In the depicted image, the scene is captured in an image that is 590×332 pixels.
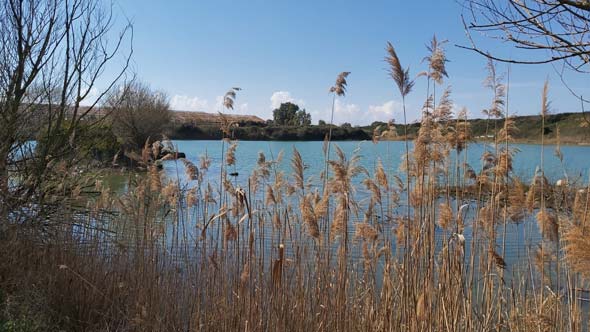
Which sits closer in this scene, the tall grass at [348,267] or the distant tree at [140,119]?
the tall grass at [348,267]

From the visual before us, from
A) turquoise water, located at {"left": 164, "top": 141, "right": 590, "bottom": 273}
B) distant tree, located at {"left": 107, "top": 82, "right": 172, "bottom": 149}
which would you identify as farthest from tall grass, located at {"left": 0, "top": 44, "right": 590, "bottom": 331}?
distant tree, located at {"left": 107, "top": 82, "right": 172, "bottom": 149}

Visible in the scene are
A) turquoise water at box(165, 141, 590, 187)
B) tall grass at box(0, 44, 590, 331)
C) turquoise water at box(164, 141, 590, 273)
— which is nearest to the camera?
tall grass at box(0, 44, 590, 331)

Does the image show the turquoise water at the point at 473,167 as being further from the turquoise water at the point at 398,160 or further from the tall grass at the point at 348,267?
the tall grass at the point at 348,267

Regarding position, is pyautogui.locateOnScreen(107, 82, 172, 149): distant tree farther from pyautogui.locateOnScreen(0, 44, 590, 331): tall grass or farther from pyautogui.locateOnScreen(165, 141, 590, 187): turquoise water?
pyautogui.locateOnScreen(0, 44, 590, 331): tall grass

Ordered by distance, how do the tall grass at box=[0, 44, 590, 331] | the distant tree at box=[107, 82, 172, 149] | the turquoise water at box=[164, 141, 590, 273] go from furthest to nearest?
the distant tree at box=[107, 82, 172, 149] < the turquoise water at box=[164, 141, 590, 273] < the tall grass at box=[0, 44, 590, 331]

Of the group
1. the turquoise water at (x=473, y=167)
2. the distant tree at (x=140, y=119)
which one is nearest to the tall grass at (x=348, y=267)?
the turquoise water at (x=473, y=167)

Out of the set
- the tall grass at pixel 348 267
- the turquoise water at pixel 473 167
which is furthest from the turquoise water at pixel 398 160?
the tall grass at pixel 348 267

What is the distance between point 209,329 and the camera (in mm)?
3287

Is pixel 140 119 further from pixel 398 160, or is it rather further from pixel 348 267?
pixel 348 267

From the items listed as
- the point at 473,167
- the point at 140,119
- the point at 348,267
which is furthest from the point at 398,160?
the point at 140,119

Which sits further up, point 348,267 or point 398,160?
point 398,160

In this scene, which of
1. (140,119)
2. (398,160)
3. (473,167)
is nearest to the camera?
(473,167)

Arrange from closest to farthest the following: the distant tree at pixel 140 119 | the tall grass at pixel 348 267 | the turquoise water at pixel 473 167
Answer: the tall grass at pixel 348 267 < the turquoise water at pixel 473 167 < the distant tree at pixel 140 119

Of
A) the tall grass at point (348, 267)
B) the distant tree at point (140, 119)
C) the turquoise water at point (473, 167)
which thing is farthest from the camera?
the distant tree at point (140, 119)
